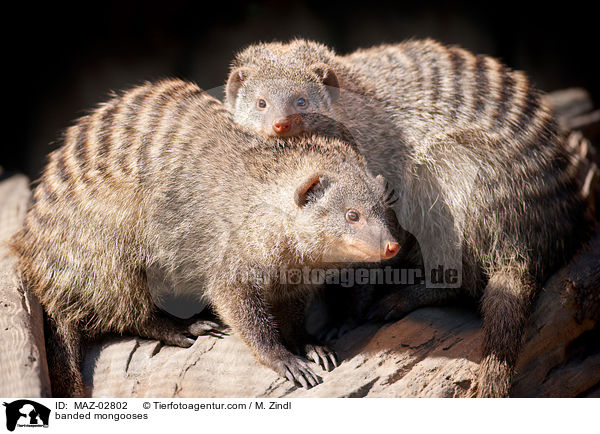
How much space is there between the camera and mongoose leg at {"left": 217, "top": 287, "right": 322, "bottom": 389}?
1688 mm

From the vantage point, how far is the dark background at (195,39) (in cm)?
352

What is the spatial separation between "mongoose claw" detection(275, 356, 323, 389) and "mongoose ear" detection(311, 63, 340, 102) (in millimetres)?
973

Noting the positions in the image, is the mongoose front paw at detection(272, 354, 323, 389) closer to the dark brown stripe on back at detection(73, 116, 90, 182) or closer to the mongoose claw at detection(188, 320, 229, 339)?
the mongoose claw at detection(188, 320, 229, 339)

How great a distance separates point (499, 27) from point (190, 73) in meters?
2.21

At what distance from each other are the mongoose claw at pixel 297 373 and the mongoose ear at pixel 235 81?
101cm

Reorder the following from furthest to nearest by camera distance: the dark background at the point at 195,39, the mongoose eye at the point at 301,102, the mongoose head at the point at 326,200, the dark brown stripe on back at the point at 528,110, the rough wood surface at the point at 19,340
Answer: the dark background at the point at 195,39 < the dark brown stripe on back at the point at 528,110 < the mongoose eye at the point at 301,102 < the mongoose head at the point at 326,200 < the rough wood surface at the point at 19,340

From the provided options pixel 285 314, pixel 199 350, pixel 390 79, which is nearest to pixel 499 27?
pixel 390 79

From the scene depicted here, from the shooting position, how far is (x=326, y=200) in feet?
5.48

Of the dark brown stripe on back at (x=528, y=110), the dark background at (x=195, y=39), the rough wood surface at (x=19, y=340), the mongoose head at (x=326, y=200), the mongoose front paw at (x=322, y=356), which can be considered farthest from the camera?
the dark background at (x=195, y=39)

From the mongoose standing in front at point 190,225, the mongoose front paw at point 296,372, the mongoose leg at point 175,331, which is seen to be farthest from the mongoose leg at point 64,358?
the mongoose front paw at point 296,372

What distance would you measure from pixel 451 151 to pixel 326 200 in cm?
63

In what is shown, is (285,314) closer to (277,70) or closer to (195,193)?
(195,193)

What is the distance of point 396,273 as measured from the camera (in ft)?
7.04

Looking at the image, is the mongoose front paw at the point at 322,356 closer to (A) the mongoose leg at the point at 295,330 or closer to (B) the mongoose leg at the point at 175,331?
(A) the mongoose leg at the point at 295,330
